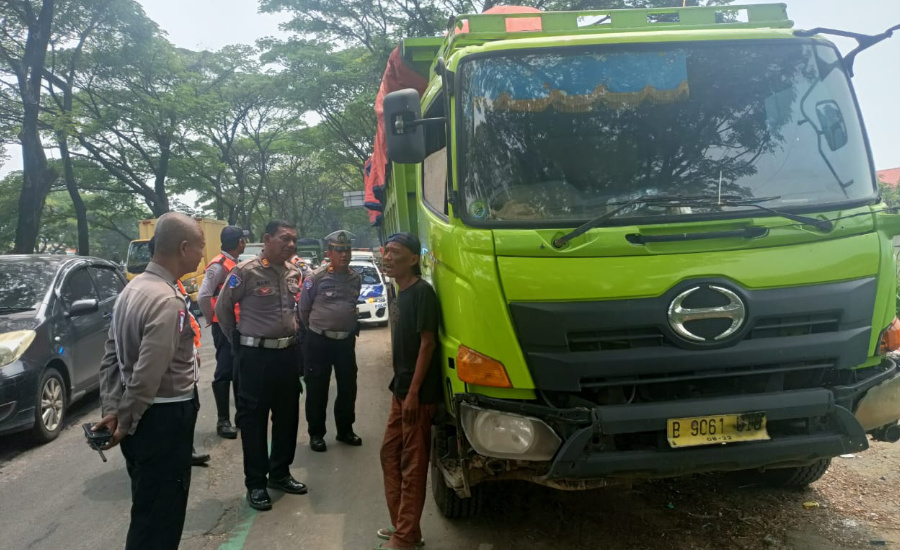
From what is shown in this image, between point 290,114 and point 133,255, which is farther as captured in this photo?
point 290,114

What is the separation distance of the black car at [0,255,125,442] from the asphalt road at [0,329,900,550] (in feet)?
1.78

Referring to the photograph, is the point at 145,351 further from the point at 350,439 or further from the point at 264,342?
the point at 350,439

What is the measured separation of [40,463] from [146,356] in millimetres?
3308

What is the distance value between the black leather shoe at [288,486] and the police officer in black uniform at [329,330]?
864 millimetres

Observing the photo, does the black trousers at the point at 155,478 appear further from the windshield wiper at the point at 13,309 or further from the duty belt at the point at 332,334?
the windshield wiper at the point at 13,309

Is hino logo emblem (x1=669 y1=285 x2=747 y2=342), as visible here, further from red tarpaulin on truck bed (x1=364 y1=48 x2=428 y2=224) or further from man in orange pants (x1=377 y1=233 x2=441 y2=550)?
red tarpaulin on truck bed (x1=364 y1=48 x2=428 y2=224)

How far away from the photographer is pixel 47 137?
18656mm

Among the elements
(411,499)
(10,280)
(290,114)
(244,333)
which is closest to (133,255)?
(290,114)

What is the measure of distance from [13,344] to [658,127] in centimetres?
515

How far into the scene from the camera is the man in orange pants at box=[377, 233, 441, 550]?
314 cm

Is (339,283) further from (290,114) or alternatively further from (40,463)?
(290,114)

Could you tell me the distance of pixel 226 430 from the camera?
17.7ft

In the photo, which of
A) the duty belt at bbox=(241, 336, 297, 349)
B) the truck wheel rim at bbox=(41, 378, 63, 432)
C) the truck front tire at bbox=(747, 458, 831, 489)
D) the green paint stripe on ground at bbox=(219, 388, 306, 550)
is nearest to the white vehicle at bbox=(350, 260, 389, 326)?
the truck wheel rim at bbox=(41, 378, 63, 432)

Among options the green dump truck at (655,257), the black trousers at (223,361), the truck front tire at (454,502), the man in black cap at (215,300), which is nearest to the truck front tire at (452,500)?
the truck front tire at (454,502)
